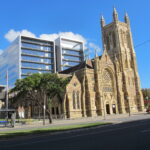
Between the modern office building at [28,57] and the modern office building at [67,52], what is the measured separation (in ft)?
11.9

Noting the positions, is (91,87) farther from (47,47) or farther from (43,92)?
(47,47)

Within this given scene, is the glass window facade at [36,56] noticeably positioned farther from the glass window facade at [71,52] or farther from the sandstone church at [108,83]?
the sandstone church at [108,83]

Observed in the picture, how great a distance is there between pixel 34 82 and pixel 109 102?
107ft

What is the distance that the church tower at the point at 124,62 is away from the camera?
65819mm

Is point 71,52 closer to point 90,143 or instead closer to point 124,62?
point 124,62

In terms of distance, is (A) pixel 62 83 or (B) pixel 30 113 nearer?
(A) pixel 62 83

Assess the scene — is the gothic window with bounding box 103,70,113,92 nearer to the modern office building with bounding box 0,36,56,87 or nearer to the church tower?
the church tower

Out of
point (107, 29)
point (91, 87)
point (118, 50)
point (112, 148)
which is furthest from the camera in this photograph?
point (107, 29)

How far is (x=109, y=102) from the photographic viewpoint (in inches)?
2435

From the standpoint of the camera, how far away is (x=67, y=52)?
11906 cm

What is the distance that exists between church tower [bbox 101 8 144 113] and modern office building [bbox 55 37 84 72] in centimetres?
3714

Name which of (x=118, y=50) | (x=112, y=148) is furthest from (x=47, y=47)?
(x=112, y=148)

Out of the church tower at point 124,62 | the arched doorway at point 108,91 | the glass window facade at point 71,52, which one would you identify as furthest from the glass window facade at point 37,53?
the arched doorway at point 108,91

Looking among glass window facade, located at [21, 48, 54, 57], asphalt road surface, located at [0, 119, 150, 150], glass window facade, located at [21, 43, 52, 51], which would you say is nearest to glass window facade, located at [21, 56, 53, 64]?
glass window facade, located at [21, 48, 54, 57]
